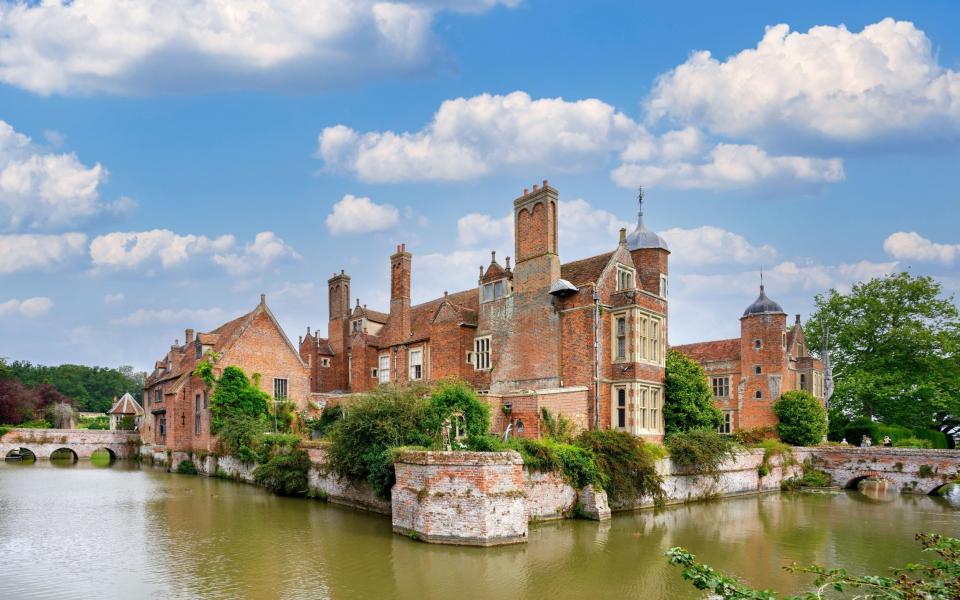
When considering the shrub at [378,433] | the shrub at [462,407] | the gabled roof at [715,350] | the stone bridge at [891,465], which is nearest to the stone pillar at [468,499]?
the shrub at [378,433]

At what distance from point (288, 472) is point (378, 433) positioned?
736cm

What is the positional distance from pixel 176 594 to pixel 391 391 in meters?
10.7

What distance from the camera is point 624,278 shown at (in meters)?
29.4

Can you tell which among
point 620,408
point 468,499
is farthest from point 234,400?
point 468,499

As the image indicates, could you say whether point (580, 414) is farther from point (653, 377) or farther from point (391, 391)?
point (391, 391)

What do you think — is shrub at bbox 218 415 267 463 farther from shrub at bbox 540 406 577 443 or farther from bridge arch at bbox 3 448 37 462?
bridge arch at bbox 3 448 37 462

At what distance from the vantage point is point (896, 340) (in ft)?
147

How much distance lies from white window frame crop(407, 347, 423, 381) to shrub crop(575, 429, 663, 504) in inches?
541

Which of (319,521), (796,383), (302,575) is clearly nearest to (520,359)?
(319,521)

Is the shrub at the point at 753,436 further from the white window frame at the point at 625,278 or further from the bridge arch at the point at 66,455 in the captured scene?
the bridge arch at the point at 66,455

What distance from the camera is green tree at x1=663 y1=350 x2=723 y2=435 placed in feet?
96.1

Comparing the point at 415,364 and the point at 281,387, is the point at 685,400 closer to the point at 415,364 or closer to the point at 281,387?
the point at 415,364

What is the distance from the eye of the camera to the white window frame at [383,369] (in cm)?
3881

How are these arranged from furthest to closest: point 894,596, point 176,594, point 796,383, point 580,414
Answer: point 796,383 < point 580,414 < point 176,594 < point 894,596
